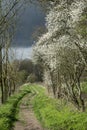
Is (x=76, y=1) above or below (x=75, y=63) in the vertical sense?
above

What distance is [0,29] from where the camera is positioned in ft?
113

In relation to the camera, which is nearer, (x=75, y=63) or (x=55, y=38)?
(x=55, y=38)

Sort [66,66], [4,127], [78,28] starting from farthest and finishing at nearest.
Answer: [66,66] → [4,127] → [78,28]

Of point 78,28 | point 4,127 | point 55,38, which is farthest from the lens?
point 55,38

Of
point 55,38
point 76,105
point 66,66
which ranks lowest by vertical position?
point 76,105

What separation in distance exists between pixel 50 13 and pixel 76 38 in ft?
8.16

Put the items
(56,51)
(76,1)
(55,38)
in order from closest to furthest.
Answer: (76,1) < (55,38) < (56,51)

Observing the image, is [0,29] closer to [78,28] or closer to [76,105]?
[76,105]

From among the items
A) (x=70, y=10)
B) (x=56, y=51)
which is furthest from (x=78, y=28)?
(x=56, y=51)

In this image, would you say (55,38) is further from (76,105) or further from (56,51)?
(76,105)

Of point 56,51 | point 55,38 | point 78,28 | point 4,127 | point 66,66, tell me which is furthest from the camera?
point 66,66

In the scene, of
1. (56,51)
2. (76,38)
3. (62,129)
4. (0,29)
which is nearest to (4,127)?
(62,129)

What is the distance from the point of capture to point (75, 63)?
106ft

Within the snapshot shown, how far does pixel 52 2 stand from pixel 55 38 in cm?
533
